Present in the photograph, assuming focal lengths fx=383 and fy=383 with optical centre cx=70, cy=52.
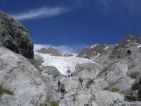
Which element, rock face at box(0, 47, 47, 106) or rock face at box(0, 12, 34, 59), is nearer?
rock face at box(0, 47, 47, 106)

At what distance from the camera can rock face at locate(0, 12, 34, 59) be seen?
47.0 metres

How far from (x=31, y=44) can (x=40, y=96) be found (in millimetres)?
13140

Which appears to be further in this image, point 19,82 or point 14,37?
point 14,37

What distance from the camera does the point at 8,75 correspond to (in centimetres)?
4100

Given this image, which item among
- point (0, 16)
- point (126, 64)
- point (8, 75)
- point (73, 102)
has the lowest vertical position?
point (73, 102)

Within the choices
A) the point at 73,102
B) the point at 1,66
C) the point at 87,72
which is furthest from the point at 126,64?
the point at 87,72

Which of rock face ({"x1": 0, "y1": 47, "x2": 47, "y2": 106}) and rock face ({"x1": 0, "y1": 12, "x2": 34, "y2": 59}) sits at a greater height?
rock face ({"x1": 0, "y1": 12, "x2": 34, "y2": 59})

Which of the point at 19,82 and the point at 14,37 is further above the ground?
the point at 14,37

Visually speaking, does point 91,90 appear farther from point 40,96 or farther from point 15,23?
point 15,23

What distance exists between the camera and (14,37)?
49031 millimetres

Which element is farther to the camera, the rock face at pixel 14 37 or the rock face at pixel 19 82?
the rock face at pixel 14 37

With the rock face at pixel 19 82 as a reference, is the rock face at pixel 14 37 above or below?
above

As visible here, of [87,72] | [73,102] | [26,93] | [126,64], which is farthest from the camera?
[87,72]

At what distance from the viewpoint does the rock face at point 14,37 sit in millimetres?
47031
